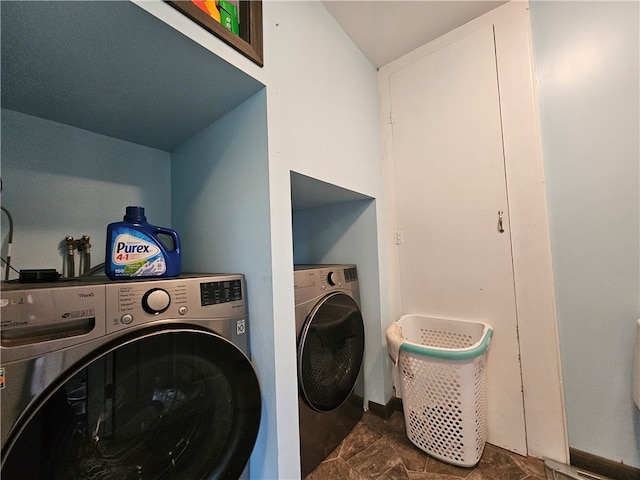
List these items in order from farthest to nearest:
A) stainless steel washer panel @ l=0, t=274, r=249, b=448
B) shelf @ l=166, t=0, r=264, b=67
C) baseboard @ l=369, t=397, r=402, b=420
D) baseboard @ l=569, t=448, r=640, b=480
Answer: baseboard @ l=369, t=397, r=402, b=420 → baseboard @ l=569, t=448, r=640, b=480 → shelf @ l=166, t=0, r=264, b=67 → stainless steel washer panel @ l=0, t=274, r=249, b=448

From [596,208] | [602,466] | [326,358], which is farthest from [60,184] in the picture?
[602,466]

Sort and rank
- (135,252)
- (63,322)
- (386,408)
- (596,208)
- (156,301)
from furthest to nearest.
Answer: (386,408)
(596,208)
(135,252)
(156,301)
(63,322)

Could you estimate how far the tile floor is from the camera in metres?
1.01

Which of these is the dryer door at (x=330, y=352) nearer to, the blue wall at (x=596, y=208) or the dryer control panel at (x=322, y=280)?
the dryer control panel at (x=322, y=280)

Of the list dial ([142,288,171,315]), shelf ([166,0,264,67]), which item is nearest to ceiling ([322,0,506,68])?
shelf ([166,0,264,67])

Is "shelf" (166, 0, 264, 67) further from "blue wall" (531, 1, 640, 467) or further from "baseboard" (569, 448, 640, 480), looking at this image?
"baseboard" (569, 448, 640, 480)

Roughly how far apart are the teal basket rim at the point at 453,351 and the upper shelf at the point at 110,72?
A: 3.99ft

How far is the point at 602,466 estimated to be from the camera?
1002mm

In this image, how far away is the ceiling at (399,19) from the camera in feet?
3.88

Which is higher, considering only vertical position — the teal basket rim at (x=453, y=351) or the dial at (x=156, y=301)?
the dial at (x=156, y=301)

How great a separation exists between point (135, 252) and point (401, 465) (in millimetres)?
1346

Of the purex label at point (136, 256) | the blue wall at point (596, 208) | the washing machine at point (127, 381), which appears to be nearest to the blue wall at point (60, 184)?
the washing machine at point (127, 381)

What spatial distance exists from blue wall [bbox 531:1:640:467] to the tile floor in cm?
28

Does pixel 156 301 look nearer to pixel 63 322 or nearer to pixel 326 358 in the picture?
pixel 63 322
